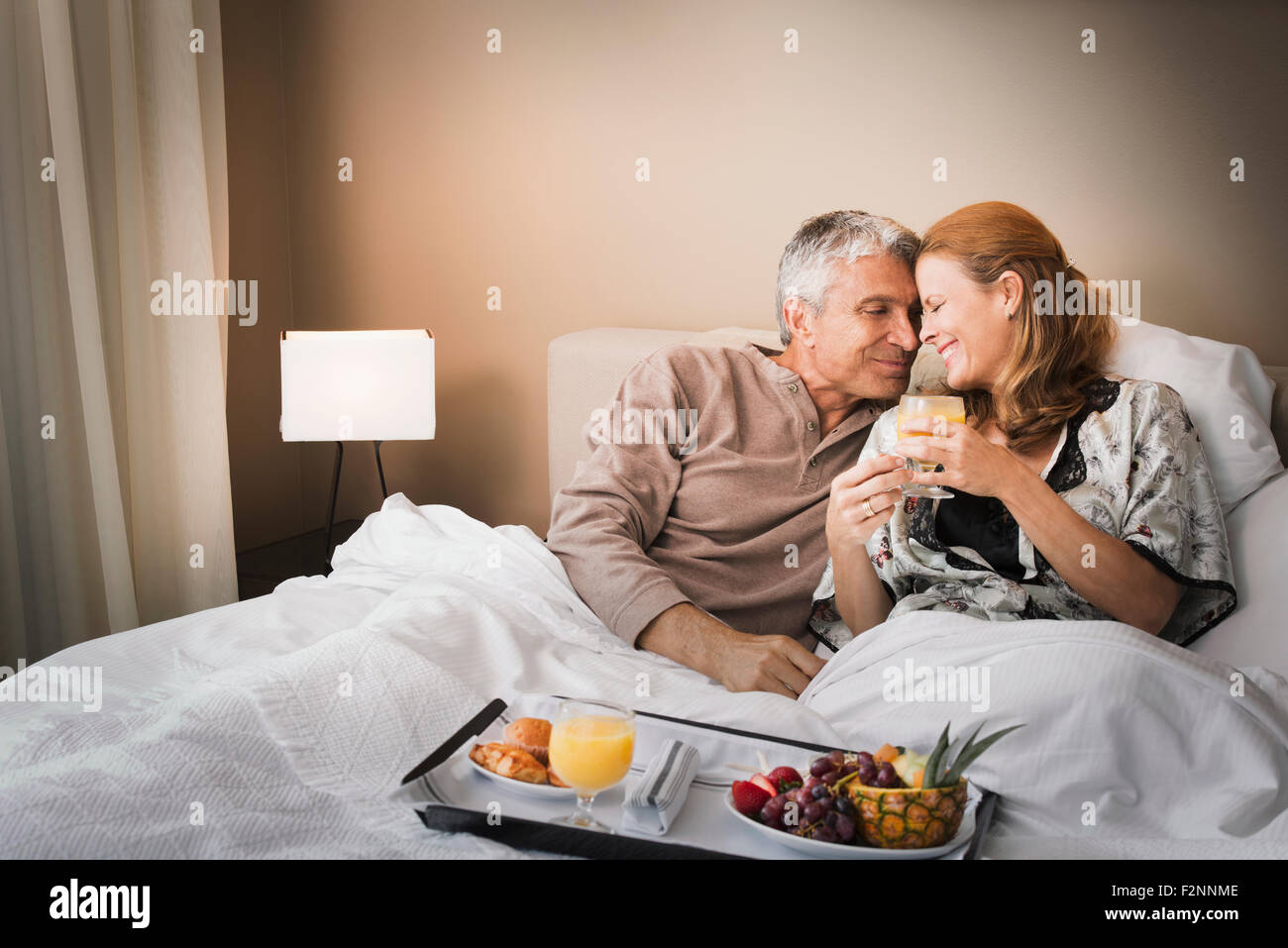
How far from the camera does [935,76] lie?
2.36m

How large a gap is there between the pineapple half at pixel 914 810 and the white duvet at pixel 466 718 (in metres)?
0.14

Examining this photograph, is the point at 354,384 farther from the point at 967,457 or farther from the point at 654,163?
the point at 967,457

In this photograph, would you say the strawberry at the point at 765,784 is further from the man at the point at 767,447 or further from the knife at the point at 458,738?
the man at the point at 767,447

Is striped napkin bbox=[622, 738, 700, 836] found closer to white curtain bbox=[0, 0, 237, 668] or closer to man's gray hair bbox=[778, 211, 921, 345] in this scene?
man's gray hair bbox=[778, 211, 921, 345]

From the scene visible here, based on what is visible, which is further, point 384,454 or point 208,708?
point 384,454

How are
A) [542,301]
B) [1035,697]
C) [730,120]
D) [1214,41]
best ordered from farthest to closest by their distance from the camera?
[542,301] → [730,120] → [1214,41] → [1035,697]

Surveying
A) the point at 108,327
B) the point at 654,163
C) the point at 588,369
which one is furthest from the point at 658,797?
the point at 108,327

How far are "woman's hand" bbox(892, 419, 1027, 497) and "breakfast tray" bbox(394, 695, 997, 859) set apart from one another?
0.51 metres

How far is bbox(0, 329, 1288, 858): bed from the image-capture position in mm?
983

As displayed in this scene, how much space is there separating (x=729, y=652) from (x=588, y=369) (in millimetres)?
1122
